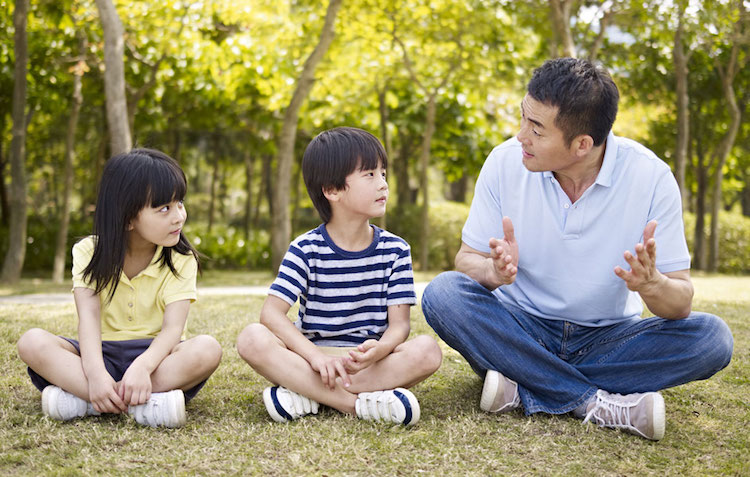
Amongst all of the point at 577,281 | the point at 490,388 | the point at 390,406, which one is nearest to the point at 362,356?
the point at 390,406

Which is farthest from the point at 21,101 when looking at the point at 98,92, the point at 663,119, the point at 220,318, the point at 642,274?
the point at 663,119

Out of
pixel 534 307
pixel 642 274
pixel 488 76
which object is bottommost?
pixel 534 307

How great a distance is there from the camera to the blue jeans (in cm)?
251

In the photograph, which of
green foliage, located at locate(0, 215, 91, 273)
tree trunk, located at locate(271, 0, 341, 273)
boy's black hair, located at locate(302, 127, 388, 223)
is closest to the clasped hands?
boy's black hair, located at locate(302, 127, 388, 223)

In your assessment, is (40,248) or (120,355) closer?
(120,355)

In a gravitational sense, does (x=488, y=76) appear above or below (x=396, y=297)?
above

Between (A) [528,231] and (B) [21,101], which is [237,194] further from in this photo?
(A) [528,231]

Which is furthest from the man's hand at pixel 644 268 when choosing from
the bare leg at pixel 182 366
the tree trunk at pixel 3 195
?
the tree trunk at pixel 3 195

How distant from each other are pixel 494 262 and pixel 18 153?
24.1 feet

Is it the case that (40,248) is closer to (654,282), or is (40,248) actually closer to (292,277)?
(292,277)

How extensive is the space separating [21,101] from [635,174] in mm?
7562

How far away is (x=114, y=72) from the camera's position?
6914mm

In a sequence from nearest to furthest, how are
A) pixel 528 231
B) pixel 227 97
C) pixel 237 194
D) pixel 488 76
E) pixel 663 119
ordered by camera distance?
pixel 528 231 → pixel 488 76 → pixel 227 97 → pixel 663 119 → pixel 237 194

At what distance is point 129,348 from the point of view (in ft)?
8.75
